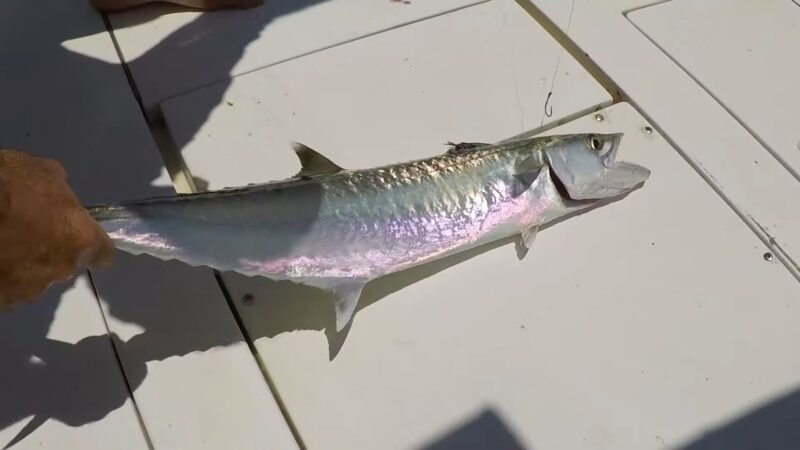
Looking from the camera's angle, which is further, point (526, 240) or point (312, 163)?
point (526, 240)

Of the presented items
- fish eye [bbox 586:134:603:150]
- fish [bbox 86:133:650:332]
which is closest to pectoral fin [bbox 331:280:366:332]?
fish [bbox 86:133:650:332]

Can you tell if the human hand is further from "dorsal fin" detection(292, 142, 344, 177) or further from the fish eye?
the fish eye

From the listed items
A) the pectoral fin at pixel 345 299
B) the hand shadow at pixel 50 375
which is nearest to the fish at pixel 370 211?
the pectoral fin at pixel 345 299

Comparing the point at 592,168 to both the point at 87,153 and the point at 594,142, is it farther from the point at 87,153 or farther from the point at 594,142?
the point at 87,153

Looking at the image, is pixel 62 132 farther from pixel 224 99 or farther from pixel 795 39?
pixel 795 39

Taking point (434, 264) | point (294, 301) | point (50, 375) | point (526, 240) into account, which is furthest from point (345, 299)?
point (50, 375)
